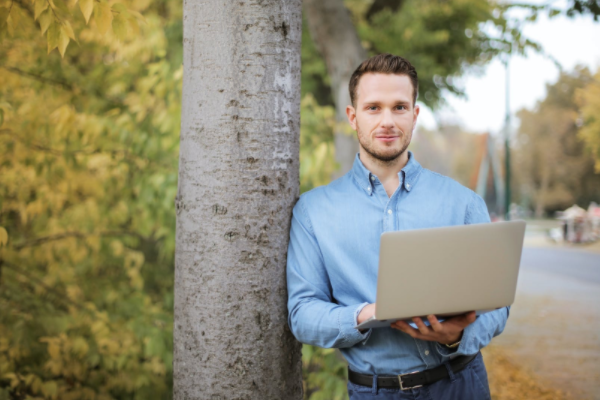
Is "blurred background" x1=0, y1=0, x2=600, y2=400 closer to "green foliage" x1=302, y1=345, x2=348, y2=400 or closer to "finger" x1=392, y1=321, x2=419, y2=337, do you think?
"green foliage" x1=302, y1=345, x2=348, y2=400

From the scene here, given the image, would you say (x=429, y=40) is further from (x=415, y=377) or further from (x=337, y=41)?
(x=415, y=377)

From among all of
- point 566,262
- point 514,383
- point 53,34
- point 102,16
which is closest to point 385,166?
point 102,16

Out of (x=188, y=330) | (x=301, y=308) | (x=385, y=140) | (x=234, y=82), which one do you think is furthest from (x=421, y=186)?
(x=188, y=330)

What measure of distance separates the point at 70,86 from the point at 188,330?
3036 millimetres

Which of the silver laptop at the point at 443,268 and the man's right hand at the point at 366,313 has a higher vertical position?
the silver laptop at the point at 443,268

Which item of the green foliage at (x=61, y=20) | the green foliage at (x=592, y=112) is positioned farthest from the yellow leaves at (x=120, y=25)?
the green foliage at (x=592, y=112)

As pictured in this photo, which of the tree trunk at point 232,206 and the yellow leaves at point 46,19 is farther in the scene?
the yellow leaves at point 46,19

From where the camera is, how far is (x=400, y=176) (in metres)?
1.98

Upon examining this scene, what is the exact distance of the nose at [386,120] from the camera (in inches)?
76.0

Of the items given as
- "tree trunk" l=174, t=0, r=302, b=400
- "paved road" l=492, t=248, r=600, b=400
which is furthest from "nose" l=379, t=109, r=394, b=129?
"paved road" l=492, t=248, r=600, b=400

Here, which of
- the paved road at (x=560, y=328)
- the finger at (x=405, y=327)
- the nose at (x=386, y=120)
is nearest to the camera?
the finger at (x=405, y=327)

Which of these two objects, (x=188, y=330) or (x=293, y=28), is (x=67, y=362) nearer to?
(x=188, y=330)

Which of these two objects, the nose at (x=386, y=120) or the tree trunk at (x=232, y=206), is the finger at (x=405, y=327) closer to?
the tree trunk at (x=232, y=206)

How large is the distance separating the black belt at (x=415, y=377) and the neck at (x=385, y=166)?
71 cm
